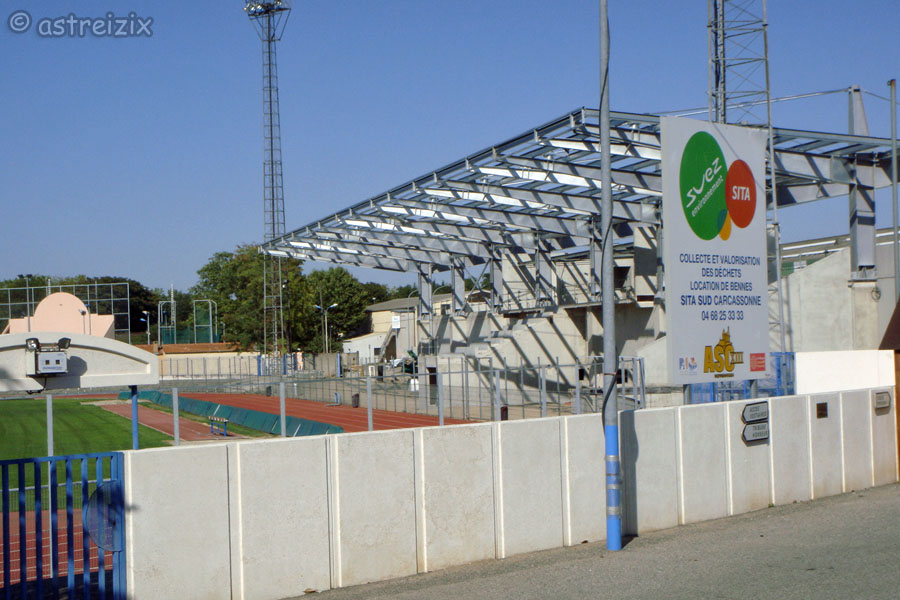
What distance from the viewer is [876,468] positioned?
58.8 feet

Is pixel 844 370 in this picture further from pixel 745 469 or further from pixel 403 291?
pixel 403 291

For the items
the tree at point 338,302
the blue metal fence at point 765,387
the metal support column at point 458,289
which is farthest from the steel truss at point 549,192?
the tree at point 338,302

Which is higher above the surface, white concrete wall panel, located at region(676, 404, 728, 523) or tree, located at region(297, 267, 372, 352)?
tree, located at region(297, 267, 372, 352)

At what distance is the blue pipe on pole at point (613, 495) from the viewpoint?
12266 millimetres

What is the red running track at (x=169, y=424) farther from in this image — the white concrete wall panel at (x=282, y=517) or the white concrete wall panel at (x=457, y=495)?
the white concrete wall panel at (x=282, y=517)

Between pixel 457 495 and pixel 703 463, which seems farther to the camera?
pixel 703 463

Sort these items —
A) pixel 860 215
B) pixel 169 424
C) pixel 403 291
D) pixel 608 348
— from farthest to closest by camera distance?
pixel 403 291 < pixel 169 424 < pixel 860 215 < pixel 608 348

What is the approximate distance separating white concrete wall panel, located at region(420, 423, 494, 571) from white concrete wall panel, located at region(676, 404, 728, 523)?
3.92m

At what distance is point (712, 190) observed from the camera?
15.1 m

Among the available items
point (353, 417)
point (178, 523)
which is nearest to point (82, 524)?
point (178, 523)

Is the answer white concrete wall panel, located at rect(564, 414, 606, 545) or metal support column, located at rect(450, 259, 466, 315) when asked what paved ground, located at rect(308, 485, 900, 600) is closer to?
white concrete wall panel, located at rect(564, 414, 606, 545)

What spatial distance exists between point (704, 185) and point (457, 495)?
6985mm

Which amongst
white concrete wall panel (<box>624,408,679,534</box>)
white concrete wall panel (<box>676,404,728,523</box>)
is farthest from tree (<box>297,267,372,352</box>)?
white concrete wall panel (<box>624,408,679,534</box>)

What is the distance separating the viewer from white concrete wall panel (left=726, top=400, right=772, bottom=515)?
1491cm
